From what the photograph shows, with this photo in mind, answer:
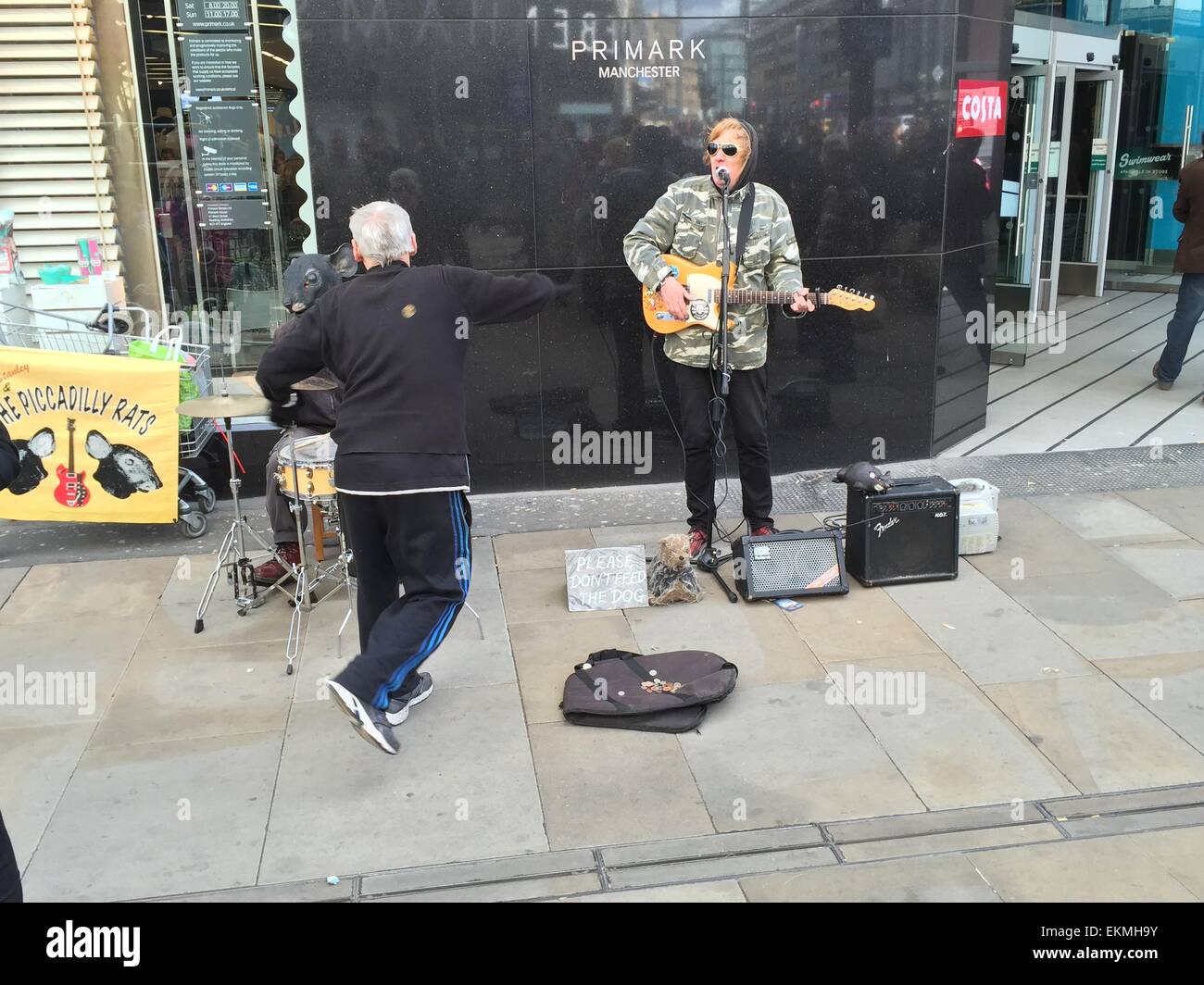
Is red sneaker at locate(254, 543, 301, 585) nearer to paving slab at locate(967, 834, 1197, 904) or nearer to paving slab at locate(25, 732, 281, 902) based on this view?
paving slab at locate(25, 732, 281, 902)

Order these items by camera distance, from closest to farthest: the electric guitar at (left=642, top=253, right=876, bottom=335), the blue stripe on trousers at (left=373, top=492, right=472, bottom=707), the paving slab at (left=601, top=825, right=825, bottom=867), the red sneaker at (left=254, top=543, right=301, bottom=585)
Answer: the paving slab at (left=601, top=825, right=825, bottom=867)
the blue stripe on trousers at (left=373, top=492, right=472, bottom=707)
the electric guitar at (left=642, top=253, right=876, bottom=335)
the red sneaker at (left=254, top=543, right=301, bottom=585)

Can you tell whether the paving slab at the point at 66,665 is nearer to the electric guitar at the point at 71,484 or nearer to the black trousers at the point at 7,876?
the electric guitar at the point at 71,484

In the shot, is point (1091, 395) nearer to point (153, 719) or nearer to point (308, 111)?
point (308, 111)

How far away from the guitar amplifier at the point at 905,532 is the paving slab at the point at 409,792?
197 centimetres

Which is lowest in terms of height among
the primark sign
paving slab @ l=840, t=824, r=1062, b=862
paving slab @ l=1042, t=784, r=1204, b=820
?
paving slab @ l=840, t=824, r=1062, b=862

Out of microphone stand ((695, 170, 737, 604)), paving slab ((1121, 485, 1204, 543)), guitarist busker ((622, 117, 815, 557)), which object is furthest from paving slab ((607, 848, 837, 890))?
paving slab ((1121, 485, 1204, 543))

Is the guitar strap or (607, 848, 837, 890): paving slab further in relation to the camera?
the guitar strap

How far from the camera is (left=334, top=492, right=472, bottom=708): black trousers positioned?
4191 millimetres

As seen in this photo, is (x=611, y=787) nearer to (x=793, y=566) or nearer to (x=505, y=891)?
(x=505, y=891)

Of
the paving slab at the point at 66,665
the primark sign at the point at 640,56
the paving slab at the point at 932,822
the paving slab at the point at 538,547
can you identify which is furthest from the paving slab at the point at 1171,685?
the paving slab at the point at 66,665

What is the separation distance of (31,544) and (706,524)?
149 inches

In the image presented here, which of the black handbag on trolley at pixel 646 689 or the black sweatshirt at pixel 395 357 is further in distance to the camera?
the black handbag on trolley at pixel 646 689

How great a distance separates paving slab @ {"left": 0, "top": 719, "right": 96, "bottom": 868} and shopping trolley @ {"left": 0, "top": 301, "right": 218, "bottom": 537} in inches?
85.1

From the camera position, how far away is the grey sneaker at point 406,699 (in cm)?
462
